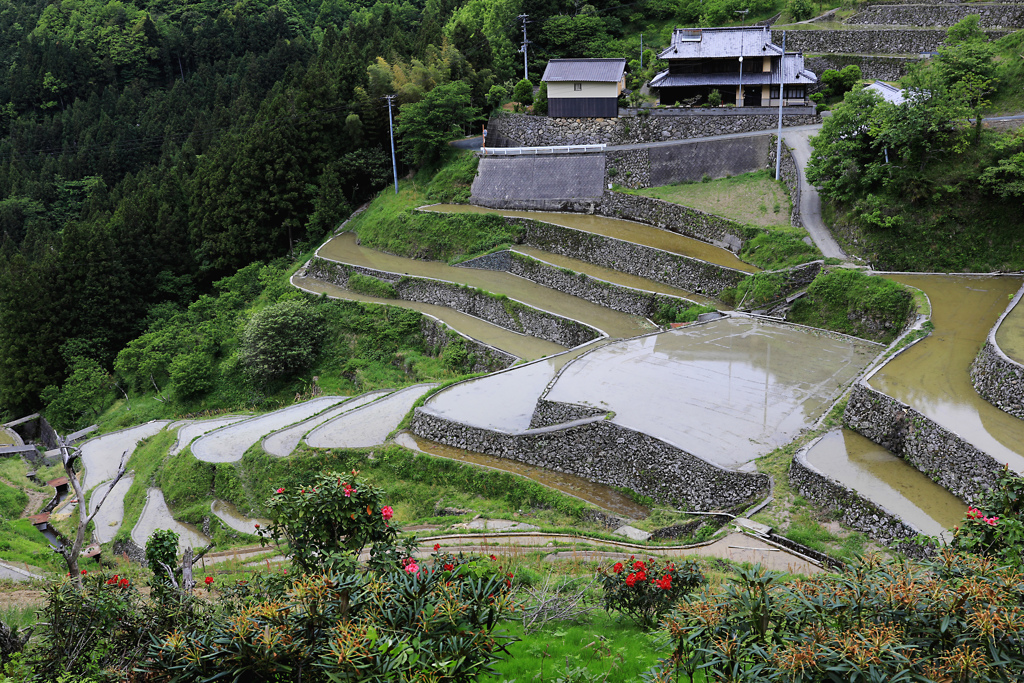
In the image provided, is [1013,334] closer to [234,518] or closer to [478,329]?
[478,329]

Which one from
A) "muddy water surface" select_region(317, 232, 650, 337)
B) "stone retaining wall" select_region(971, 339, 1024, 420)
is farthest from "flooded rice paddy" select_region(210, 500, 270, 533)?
"stone retaining wall" select_region(971, 339, 1024, 420)

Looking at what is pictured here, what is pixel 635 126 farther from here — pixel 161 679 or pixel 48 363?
pixel 161 679

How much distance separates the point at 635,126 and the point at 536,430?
22.8 meters

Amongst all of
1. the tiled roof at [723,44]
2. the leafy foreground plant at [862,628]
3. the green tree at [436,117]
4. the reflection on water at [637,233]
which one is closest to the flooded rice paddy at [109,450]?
the reflection on water at [637,233]

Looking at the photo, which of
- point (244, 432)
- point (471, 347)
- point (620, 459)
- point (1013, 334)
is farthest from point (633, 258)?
point (244, 432)

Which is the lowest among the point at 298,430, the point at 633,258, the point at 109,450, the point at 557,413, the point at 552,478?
the point at 109,450

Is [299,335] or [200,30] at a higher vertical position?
[200,30]

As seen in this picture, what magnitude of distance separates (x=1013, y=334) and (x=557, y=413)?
1007cm

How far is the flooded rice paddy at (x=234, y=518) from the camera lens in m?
19.3

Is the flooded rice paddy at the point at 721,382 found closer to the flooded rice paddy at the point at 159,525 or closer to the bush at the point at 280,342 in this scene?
the flooded rice paddy at the point at 159,525

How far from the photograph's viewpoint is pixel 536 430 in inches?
713

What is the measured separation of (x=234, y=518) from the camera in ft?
64.8

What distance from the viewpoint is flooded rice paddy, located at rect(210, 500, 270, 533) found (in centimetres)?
1931

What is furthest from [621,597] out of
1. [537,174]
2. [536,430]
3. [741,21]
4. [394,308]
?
[741,21]
